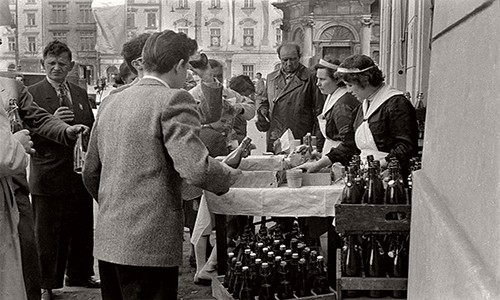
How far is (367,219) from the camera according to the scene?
353cm

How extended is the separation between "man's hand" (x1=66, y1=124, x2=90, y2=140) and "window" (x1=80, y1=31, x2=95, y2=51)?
39.5m

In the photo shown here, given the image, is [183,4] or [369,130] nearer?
[369,130]

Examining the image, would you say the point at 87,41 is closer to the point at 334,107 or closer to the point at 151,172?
the point at 334,107

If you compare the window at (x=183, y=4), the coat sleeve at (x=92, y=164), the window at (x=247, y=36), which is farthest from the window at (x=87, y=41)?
the coat sleeve at (x=92, y=164)

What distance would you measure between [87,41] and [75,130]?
4096 cm

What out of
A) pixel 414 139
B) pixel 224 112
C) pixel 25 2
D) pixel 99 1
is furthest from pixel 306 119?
pixel 25 2

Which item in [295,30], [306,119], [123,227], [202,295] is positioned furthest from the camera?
[295,30]

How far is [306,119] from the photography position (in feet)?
24.3

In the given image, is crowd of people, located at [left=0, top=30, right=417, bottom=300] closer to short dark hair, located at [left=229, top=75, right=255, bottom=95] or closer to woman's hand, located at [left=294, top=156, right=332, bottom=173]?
woman's hand, located at [left=294, top=156, right=332, bottom=173]

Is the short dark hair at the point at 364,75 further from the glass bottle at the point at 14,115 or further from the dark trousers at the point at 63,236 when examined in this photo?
the dark trousers at the point at 63,236

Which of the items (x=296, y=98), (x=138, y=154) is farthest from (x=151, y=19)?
(x=138, y=154)

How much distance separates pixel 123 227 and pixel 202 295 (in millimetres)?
2221

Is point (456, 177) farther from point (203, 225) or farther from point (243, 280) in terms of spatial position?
point (203, 225)

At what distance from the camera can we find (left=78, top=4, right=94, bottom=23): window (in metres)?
43.8
